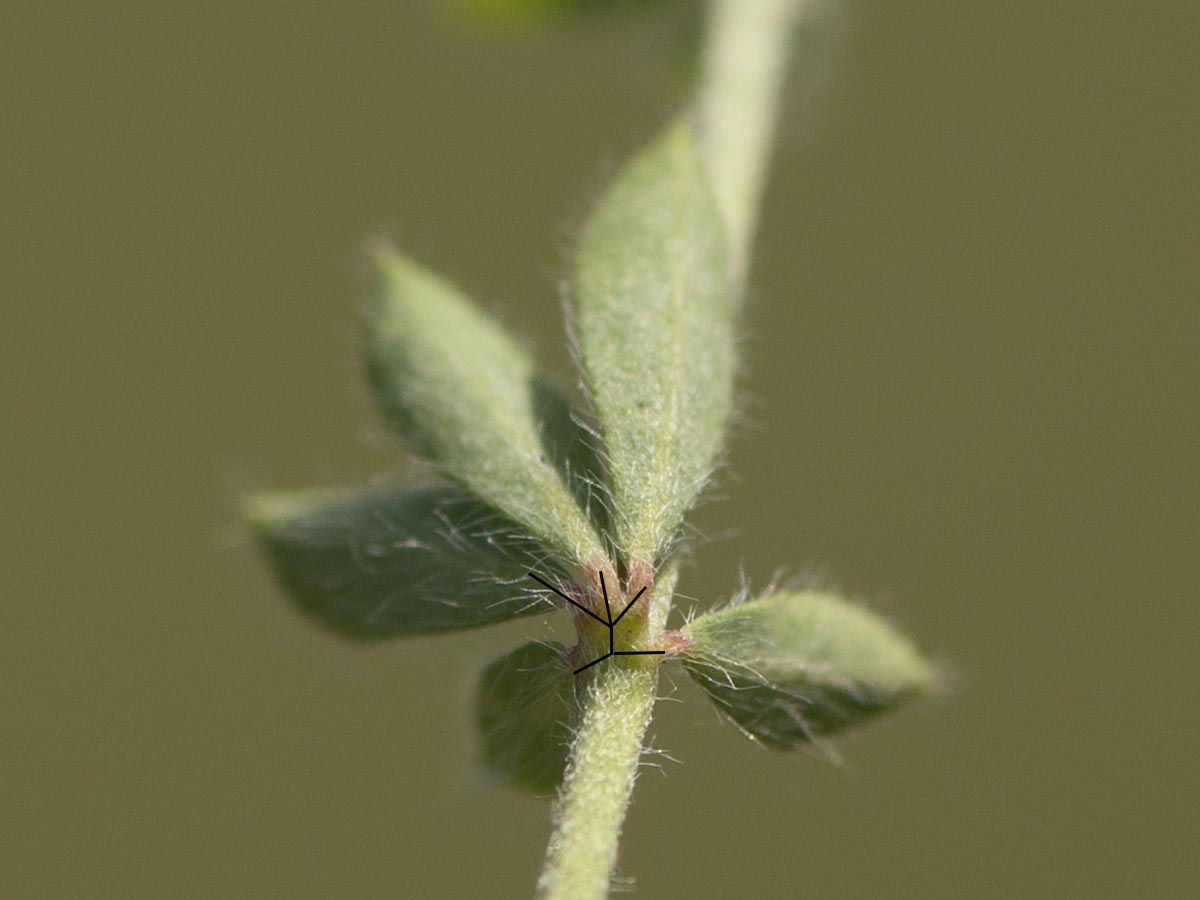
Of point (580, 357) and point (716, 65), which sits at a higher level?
point (716, 65)

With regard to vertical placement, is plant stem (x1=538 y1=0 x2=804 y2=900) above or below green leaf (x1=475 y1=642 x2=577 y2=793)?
below

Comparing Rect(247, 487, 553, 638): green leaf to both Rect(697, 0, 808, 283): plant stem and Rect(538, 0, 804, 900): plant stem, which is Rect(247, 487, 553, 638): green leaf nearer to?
Rect(538, 0, 804, 900): plant stem

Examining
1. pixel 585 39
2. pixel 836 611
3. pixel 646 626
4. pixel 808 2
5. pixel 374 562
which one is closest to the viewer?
pixel 646 626

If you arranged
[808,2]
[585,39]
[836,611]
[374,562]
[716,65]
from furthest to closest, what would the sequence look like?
[585,39], [808,2], [716,65], [374,562], [836,611]

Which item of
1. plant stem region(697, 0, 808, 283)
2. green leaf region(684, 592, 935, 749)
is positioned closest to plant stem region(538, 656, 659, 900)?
green leaf region(684, 592, 935, 749)

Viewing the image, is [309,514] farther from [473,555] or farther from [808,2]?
[808,2]

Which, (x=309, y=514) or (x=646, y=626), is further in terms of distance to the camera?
(x=309, y=514)

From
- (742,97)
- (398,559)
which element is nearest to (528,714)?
(398,559)

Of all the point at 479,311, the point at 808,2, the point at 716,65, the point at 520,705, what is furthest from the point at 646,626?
the point at 808,2
